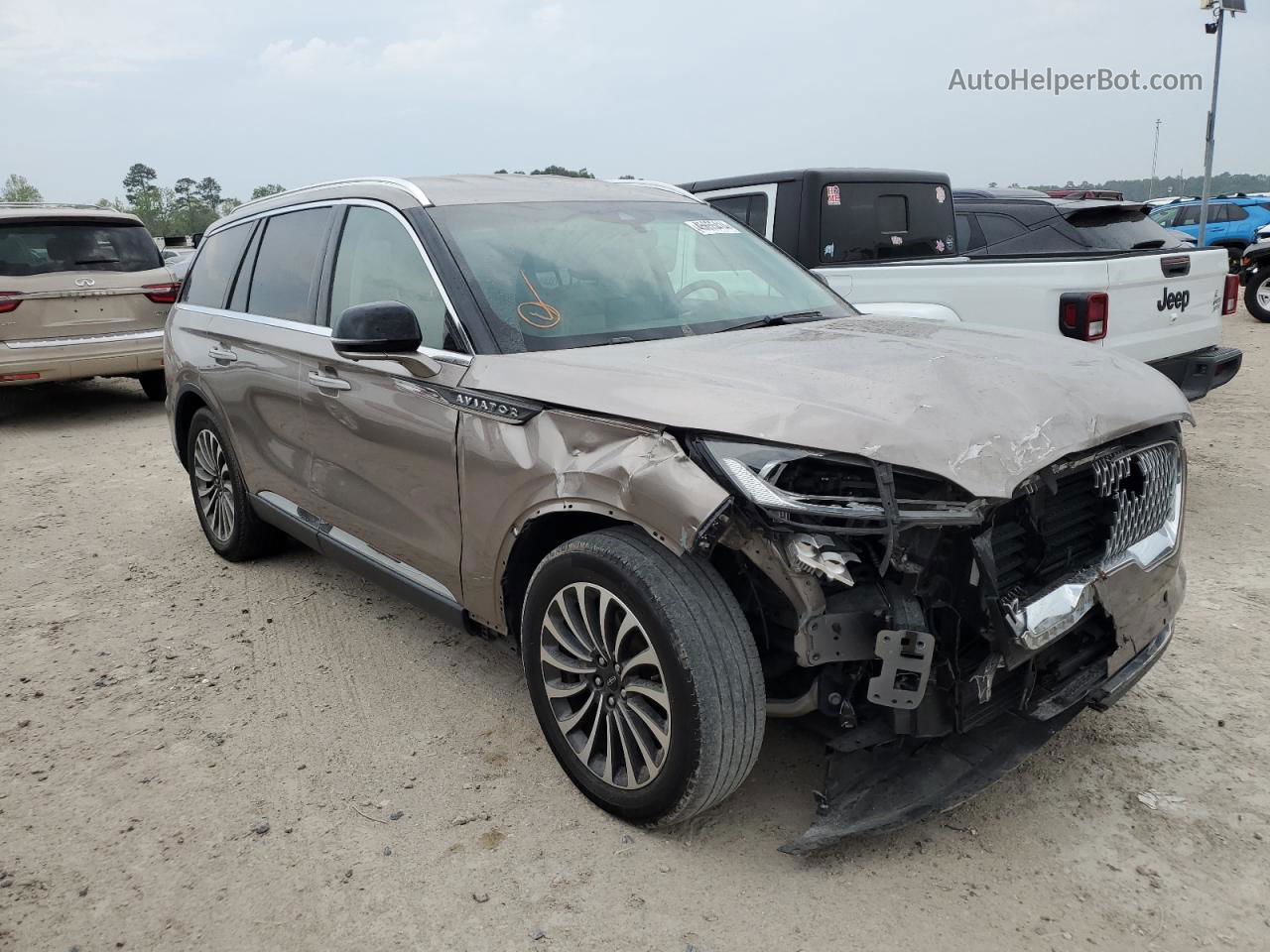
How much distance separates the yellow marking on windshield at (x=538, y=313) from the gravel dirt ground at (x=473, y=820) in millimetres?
A: 1410

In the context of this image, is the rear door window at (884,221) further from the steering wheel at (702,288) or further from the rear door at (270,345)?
the rear door at (270,345)

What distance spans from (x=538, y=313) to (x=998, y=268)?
3.31 meters

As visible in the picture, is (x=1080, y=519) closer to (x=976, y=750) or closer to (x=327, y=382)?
(x=976, y=750)

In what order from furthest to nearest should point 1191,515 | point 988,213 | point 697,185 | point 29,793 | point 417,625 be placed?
point 988,213
point 697,185
point 1191,515
point 417,625
point 29,793

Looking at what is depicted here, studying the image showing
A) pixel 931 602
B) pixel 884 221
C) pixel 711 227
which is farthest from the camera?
pixel 884 221

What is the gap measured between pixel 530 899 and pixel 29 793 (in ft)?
5.85

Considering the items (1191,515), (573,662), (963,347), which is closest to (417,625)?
(573,662)

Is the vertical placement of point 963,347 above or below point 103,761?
above

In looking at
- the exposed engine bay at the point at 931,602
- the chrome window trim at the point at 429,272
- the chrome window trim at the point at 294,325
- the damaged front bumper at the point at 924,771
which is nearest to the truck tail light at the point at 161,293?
the chrome window trim at the point at 294,325

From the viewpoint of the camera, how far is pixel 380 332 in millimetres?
3096

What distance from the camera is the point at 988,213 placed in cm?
963

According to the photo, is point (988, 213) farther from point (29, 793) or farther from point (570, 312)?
point (29, 793)

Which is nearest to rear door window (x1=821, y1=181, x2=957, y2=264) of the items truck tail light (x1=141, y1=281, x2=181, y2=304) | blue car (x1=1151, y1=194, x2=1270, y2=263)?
truck tail light (x1=141, y1=281, x2=181, y2=304)

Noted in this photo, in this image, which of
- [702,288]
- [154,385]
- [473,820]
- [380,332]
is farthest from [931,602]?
[154,385]
